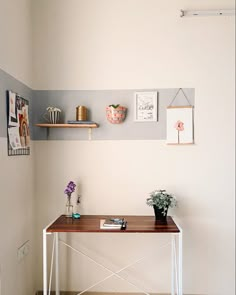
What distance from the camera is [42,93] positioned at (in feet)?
8.15

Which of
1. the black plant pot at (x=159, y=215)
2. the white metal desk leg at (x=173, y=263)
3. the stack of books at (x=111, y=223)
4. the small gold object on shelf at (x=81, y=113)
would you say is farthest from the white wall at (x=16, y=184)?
the white metal desk leg at (x=173, y=263)

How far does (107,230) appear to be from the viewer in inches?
77.6

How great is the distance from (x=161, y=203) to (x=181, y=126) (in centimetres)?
72

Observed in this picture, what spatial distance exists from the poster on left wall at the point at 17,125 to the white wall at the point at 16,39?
0.63 ft

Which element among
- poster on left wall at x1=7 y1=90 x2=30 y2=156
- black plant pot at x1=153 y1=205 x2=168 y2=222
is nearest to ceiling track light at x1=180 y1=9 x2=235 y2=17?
poster on left wall at x1=7 y1=90 x2=30 y2=156

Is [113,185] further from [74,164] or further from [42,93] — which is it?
[42,93]

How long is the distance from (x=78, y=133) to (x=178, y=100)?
0.97 m

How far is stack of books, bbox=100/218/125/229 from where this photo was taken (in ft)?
6.62

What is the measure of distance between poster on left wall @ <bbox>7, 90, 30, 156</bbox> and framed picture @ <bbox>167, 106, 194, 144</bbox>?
1.25 metres

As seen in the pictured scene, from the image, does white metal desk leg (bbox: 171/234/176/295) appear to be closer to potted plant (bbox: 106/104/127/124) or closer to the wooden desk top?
the wooden desk top

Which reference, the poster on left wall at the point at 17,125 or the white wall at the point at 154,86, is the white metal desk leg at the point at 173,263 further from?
the poster on left wall at the point at 17,125

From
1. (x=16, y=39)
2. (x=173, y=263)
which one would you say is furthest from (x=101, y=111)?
(x=173, y=263)

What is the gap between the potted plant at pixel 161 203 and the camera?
2.22 metres

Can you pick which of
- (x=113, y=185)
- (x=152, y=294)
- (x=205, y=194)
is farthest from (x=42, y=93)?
(x=152, y=294)
